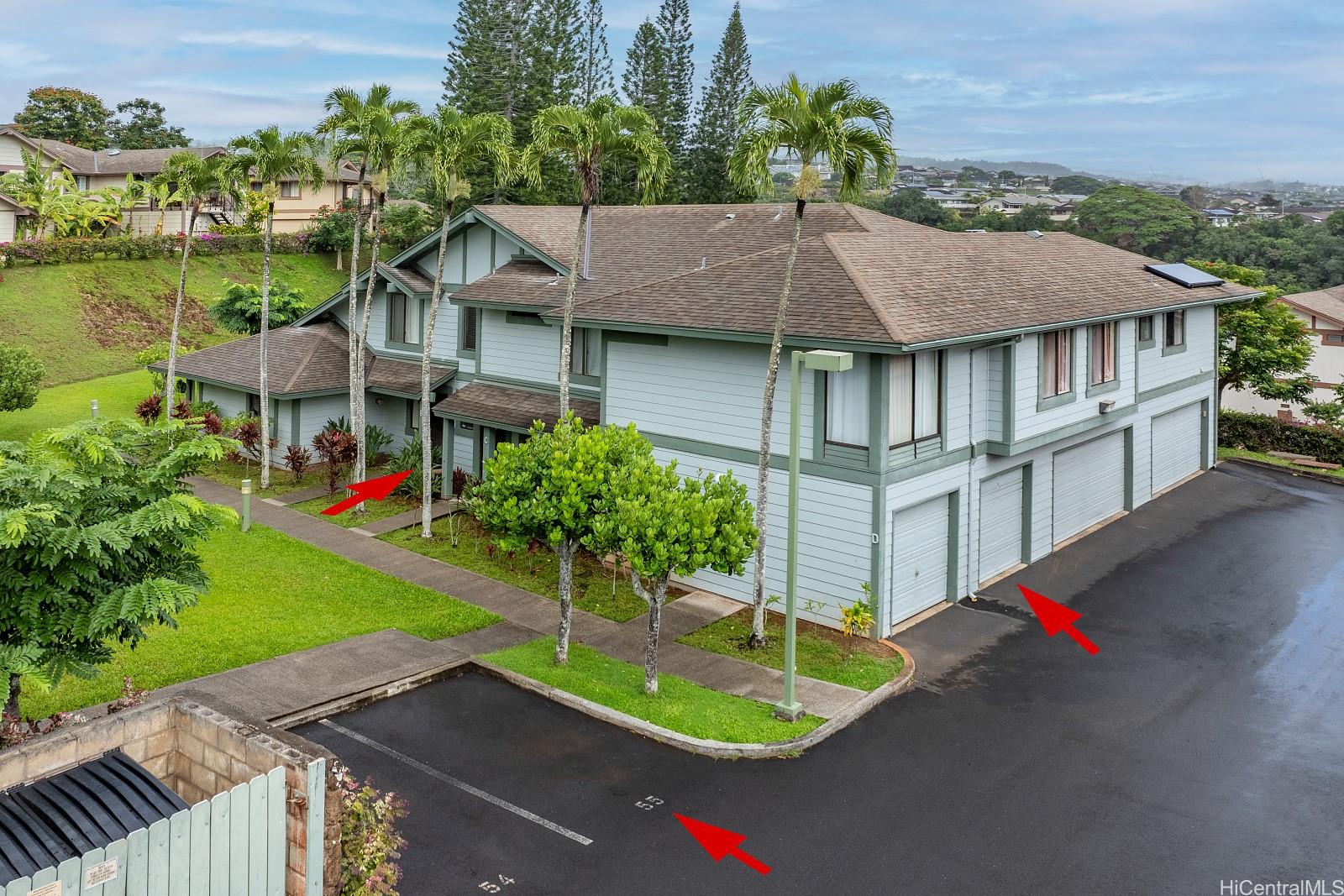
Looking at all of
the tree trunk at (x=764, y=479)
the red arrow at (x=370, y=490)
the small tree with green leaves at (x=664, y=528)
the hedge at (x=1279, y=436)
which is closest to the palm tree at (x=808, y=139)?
the tree trunk at (x=764, y=479)

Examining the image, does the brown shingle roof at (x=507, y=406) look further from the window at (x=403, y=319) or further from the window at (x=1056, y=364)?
the window at (x=1056, y=364)

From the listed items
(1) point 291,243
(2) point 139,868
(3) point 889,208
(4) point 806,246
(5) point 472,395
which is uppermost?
(3) point 889,208

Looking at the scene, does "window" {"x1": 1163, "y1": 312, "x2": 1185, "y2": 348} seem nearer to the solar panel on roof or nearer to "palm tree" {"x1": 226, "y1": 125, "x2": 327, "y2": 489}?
the solar panel on roof

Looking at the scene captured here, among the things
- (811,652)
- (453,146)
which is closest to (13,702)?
(811,652)

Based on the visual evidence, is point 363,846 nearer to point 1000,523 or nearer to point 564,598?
point 564,598

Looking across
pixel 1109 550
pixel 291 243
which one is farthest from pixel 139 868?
pixel 291 243

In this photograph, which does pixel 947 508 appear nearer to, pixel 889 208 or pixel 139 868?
pixel 139 868

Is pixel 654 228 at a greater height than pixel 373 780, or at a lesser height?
greater
